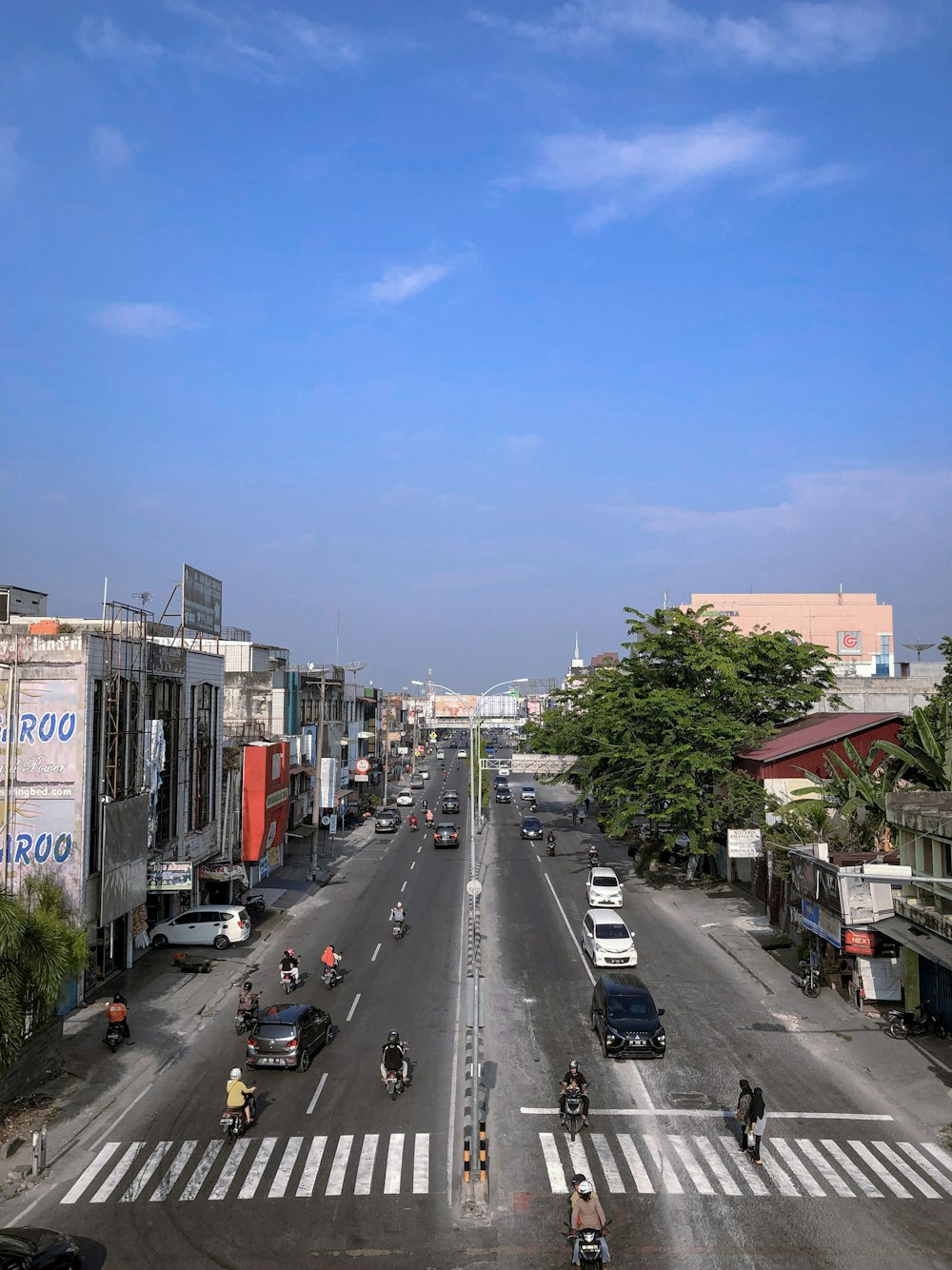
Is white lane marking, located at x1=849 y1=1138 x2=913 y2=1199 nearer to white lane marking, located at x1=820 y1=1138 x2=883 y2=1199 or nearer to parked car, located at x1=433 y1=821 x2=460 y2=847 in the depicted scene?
white lane marking, located at x1=820 y1=1138 x2=883 y2=1199

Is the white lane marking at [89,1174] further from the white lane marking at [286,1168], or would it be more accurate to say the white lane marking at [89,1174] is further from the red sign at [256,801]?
the red sign at [256,801]

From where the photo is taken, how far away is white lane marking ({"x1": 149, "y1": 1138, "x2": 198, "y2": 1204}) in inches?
691

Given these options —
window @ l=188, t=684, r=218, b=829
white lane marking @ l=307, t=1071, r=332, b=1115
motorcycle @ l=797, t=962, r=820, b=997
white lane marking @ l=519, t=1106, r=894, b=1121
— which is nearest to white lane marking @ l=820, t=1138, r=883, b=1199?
white lane marking @ l=519, t=1106, r=894, b=1121

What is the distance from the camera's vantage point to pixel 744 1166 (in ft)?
61.4

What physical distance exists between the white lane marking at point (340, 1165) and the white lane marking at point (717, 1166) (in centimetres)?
715

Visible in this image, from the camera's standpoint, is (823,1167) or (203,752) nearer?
(823,1167)

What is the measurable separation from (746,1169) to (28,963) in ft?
50.6

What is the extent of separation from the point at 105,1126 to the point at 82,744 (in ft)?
39.7

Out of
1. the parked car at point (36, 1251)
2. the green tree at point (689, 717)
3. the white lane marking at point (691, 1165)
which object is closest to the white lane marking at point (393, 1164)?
the parked car at point (36, 1251)

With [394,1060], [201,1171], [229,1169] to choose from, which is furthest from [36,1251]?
[394,1060]

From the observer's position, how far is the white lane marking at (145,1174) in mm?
17500

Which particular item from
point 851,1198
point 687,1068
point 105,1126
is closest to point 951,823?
point 687,1068

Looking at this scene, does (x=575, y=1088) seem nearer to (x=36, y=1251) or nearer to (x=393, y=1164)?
(x=393, y=1164)

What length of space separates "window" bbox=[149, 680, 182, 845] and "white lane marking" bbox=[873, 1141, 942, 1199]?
2627 cm
